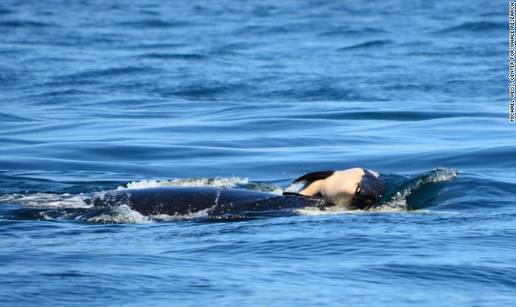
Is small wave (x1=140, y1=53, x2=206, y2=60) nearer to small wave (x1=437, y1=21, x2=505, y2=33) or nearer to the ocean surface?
the ocean surface

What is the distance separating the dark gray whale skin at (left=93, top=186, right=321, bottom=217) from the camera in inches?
391

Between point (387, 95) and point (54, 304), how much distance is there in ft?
49.5

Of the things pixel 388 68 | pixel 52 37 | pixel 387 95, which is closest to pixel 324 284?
pixel 387 95

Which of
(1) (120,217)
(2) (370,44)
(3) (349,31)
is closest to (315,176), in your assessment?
(1) (120,217)

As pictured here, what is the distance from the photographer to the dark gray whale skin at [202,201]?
992cm

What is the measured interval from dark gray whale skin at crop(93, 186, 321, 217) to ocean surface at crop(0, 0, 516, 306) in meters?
0.12

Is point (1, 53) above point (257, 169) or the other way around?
above

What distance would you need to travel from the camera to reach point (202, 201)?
32.8 ft

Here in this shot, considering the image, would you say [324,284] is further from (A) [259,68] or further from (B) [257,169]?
(A) [259,68]

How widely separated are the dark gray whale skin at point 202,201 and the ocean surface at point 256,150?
0.38 feet

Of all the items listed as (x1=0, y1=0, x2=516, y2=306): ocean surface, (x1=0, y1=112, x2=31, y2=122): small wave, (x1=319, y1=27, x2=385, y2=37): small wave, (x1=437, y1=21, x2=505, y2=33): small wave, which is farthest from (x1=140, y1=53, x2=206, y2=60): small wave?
(x1=0, y1=112, x2=31, y2=122): small wave

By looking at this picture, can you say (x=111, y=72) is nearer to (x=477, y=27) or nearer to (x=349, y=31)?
(x=349, y=31)

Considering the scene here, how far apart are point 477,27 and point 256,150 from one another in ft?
59.8

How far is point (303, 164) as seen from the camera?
14078mm
